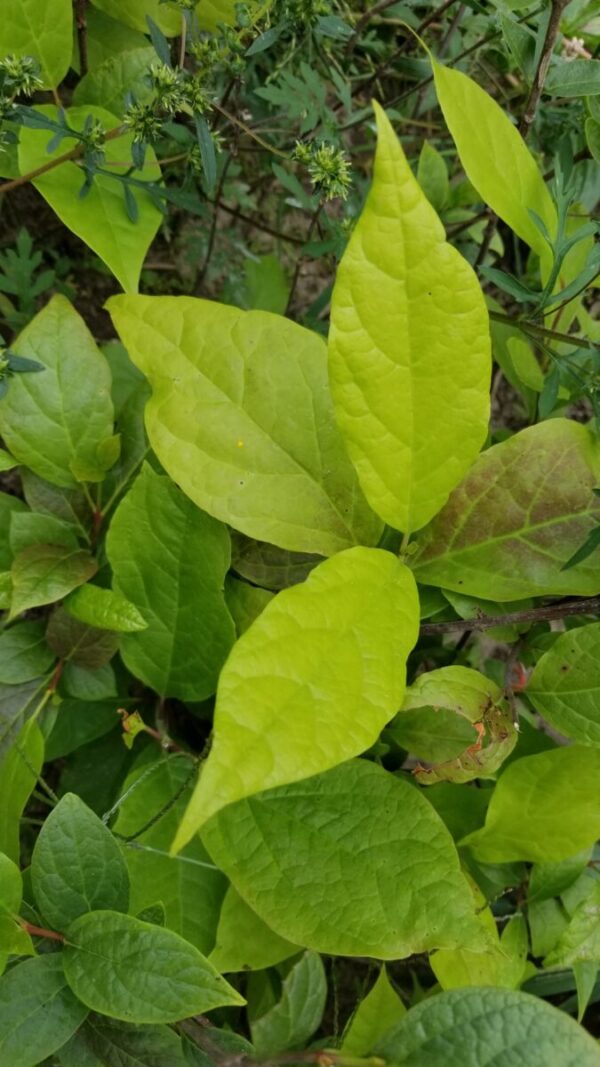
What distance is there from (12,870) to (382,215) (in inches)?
26.4

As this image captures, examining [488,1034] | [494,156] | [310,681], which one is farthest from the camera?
[494,156]

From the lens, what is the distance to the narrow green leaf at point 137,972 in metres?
0.72

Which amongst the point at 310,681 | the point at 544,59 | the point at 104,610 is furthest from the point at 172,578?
the point at 544,59

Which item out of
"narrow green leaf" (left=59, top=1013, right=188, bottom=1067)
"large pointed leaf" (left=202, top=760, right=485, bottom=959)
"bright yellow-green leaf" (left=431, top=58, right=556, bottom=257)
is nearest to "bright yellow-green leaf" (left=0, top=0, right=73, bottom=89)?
"bright yellow-green leaf" (left=431, top=58, right=556, bottom=257)

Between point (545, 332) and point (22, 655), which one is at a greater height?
point (545, 332)

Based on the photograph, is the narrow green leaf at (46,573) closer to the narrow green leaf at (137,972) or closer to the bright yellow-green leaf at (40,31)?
the narrow green leaf at (137,972)

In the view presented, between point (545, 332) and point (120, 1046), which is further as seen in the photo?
point (545, 332)

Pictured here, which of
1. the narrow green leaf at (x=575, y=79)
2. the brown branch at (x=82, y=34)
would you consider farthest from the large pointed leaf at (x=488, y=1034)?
the brown branch at (x=82, y=34)

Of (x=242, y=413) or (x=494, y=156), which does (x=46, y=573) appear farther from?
(x=494, y=156)

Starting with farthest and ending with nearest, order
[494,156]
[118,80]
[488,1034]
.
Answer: [118,80]
[494,156]
[488,1034]

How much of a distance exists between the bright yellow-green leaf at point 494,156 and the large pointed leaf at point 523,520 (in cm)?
22

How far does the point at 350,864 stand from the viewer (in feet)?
2.83

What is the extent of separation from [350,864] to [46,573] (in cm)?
44

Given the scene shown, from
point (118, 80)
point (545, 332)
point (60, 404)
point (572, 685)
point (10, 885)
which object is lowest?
point (10, 885)
